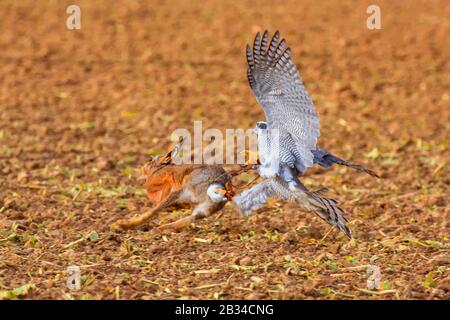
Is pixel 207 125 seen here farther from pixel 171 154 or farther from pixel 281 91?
pixel 281 91

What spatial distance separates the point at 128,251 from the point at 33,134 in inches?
154

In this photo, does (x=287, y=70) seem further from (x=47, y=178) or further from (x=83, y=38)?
(x=83, y=38)

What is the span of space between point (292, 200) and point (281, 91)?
0.80 meters

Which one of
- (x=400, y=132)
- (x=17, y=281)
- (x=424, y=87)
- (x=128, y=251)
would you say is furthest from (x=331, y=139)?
(x=17, y=281)

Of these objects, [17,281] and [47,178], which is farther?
[47,178]

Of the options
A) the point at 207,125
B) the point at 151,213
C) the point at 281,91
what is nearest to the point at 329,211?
the point at 281,91

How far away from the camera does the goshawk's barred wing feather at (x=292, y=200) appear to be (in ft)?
22.0

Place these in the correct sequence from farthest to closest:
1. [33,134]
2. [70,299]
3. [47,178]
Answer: [33,134] → [47,178] → [70,299]

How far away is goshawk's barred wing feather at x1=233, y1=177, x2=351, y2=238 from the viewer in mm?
6703

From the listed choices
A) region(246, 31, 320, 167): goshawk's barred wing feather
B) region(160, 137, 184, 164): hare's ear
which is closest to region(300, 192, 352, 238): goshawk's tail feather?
region(246, 31, 320, 167): goshawk's barred wing feather

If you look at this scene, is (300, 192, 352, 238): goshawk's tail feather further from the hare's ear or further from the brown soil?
the hare's ear

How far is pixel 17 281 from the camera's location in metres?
6.04

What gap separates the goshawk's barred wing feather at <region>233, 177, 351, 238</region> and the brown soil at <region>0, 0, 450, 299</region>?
0.24 m

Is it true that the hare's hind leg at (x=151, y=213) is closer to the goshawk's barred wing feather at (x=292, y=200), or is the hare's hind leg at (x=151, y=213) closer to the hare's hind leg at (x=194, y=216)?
the hare's hind leg at (x=194, y=216)
